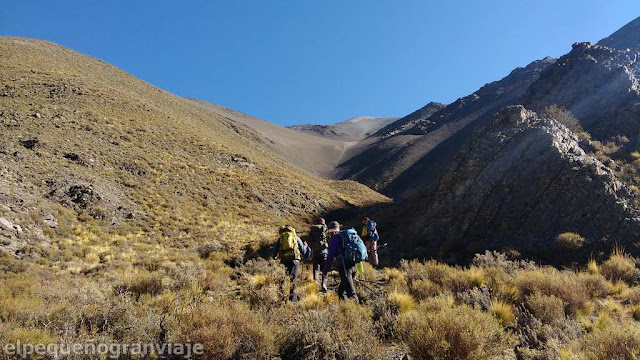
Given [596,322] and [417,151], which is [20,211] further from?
[417,151]

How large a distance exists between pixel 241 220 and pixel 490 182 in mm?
20005

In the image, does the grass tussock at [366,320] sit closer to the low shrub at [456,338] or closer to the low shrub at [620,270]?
the low shrub at [456,338]

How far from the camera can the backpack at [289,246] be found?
9.07 meters

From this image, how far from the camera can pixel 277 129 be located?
149750 millimetres

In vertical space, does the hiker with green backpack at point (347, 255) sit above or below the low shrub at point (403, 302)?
above

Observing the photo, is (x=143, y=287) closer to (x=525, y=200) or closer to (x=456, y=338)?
(x=456, y=338)

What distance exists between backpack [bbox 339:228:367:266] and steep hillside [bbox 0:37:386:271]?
11349 millimetres

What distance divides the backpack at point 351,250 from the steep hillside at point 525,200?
9262 mm

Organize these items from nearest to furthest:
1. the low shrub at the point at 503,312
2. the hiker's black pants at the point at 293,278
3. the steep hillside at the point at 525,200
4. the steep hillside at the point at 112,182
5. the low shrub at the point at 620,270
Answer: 1. the low shrub at the point at 503,312
2. the hiker's black pants at the point at 293,278
3. the low shrub at the point at 620,270
4. the steep hillside at the point at 525,200
5. the steep hillside at the point at 112,182

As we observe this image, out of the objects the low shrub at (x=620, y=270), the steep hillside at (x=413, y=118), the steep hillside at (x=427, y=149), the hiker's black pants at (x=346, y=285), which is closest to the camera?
the hiker's black pants at (x=346, y=285)

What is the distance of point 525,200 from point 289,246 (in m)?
12.3

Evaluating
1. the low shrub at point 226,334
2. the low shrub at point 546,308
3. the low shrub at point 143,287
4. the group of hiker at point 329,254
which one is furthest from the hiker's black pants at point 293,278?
the low shrub at point 546,308

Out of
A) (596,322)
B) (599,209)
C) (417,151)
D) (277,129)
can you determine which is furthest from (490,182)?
(277,129)

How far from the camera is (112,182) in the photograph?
26.6 meters
